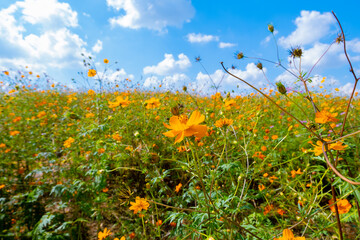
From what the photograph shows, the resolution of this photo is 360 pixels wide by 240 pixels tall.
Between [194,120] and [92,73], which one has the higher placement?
[92,73]

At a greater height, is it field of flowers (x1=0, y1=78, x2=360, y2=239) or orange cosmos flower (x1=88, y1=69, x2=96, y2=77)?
orange cosmos flower (x1=88, y1=69, x2=96, y2=77)

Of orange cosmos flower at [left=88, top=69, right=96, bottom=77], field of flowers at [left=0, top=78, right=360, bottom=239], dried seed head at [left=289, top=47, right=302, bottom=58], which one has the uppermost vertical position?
orange cosmos flower at [left=88, top=69, right=96, bottom=77]

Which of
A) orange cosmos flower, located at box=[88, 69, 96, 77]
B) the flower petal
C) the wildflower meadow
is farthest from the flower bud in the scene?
orange cosmos flower, located at box=[88, 69, 96, 77]

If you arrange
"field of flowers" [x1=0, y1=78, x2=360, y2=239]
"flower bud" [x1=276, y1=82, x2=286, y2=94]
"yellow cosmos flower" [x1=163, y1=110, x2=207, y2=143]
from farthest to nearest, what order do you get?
"field of flowers" [x1=0, y1=78, x2=360, y2=239] → "flower bud" [x1=276, y1=82, x2=286, y2=94] → "yellow cosmos flower" [x1=163, y1=110, x2=207, y2=143]

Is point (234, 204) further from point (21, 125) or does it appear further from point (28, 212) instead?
point (21, 125)

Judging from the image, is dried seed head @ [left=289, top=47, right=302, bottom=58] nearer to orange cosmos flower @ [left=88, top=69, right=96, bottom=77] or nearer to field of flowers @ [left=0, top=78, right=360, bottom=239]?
field of flowers @ [left=0, top=78, right=360, bottom=239]

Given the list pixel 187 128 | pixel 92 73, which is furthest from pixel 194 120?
pixel 92 73

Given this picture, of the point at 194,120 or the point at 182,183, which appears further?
the point at 182,183

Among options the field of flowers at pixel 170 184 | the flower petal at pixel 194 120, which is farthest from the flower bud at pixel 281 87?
the flower petal at pixel 194 120

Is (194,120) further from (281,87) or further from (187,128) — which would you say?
(281,87)

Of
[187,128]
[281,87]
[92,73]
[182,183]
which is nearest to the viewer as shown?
[187,128]

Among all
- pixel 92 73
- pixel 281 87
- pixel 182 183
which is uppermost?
pixel 92 73

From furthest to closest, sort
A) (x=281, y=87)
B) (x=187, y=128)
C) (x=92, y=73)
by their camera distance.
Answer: (x=92, y=73) < (x=281, y=87) < (x=187, y=128)

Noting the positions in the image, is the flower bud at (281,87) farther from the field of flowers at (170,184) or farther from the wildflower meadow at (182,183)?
the field of flowers at (170,184)
